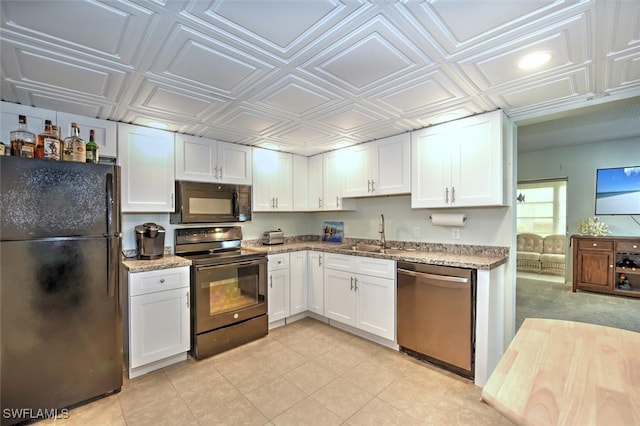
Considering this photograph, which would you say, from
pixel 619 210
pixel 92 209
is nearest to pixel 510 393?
pixel 92 209

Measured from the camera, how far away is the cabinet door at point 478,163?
7.75ft

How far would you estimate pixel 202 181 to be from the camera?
3057 millimetres

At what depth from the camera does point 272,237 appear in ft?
12.4

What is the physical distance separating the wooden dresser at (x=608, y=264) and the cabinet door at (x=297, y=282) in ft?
15.3

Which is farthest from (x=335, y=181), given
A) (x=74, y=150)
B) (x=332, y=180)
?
(x=74, y=150)

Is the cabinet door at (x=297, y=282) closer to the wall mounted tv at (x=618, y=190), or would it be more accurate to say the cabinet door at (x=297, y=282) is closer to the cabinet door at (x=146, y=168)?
the cabinet door at (x=146, y=168)

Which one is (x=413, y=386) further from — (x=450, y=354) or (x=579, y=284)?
(x=579, y=284)

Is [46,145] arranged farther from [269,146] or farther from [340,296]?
[340,296]

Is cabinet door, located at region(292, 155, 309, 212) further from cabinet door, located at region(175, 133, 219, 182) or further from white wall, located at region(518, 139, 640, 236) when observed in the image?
white wall, located at region(518, 139, 640, 236)

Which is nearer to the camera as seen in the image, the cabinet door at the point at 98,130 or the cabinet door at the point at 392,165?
the cabinet door at the point at 98,130

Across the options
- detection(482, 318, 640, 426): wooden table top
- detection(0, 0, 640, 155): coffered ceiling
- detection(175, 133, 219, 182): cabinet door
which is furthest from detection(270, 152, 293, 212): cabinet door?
detection(482, 318, 640, 426): wooden table top

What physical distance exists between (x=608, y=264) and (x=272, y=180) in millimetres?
5420

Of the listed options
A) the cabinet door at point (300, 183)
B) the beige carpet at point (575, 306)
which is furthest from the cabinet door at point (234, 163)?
the beige carpet at point (575, 306)

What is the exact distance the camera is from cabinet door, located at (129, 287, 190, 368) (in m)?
2.29
